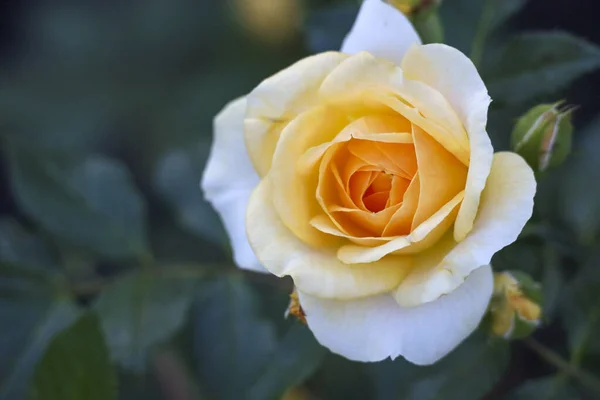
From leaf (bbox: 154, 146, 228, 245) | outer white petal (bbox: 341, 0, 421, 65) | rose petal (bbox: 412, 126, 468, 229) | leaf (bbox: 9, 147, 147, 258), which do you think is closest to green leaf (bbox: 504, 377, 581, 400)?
rose petal (bbox: 412, 126, 468, 229)

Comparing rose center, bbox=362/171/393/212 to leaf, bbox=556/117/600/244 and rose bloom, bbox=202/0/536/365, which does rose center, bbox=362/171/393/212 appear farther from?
leaf, bbox=556/117/600/244

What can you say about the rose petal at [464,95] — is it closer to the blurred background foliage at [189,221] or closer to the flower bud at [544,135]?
the flower bud at [544,135]

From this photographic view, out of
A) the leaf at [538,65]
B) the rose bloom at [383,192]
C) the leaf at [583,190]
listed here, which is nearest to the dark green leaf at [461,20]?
the leaf at [538,65]

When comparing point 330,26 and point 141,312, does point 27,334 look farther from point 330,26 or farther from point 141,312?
point 330,26

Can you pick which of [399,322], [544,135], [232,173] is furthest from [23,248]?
[544,135]

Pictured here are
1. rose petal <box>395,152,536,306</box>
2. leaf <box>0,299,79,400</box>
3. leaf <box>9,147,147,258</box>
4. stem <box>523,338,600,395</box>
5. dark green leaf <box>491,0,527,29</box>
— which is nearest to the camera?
rose petal <box>395,152,536,306</box>

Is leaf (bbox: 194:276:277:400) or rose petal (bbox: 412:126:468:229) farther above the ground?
rose petal (bbox: 412:126:468:229)

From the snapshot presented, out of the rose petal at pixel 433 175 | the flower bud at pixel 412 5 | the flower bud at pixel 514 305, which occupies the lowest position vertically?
the flower bud at pixel 514 305

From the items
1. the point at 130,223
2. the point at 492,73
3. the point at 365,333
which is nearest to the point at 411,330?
the point at 365,333
